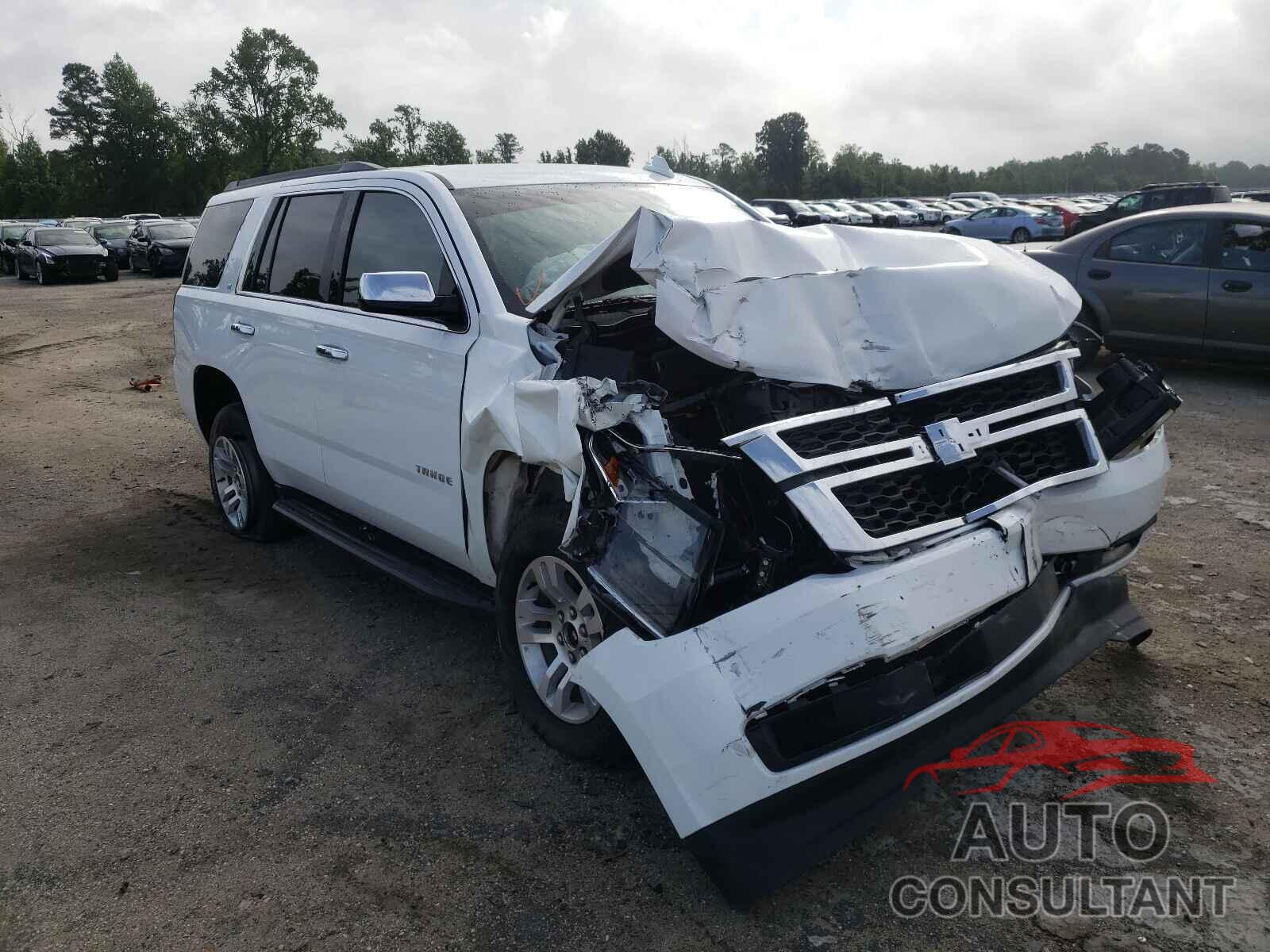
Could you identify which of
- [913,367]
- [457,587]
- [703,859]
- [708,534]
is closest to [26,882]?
[457,587]

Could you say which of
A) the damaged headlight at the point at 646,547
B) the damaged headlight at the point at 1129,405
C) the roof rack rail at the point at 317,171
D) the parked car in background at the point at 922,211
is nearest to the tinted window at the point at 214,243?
the roof rack rail at the point at 317,171

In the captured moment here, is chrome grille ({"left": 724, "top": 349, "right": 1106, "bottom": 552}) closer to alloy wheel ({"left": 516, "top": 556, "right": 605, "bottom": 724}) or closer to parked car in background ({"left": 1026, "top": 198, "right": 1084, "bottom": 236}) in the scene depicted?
alloy wheel ({"left": 516, "top": 556, "right": 605, "bottom": 724})

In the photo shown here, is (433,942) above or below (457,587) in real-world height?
below

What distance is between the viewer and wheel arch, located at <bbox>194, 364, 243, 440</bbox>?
5.46 m

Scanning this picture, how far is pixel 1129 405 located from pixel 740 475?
1.48 m

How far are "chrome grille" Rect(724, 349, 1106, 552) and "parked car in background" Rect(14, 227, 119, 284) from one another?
28385 mm

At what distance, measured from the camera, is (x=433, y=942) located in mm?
2408

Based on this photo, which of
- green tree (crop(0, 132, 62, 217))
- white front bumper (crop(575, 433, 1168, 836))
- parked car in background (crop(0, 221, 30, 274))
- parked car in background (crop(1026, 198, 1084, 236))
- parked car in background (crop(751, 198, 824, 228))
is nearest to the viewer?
white front bumper (crop(575, 433, 1168, 836))

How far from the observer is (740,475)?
2.62m

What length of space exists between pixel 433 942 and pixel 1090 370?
734cm

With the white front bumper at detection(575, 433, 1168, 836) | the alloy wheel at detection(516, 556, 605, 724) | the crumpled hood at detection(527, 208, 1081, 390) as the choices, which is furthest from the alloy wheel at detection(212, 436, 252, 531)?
the white front bumper at detection(575, 433, 1168, 836)

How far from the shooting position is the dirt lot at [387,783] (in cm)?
246

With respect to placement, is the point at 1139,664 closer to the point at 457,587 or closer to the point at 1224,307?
the point at 457,587

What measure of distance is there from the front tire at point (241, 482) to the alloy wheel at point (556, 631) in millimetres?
2574
